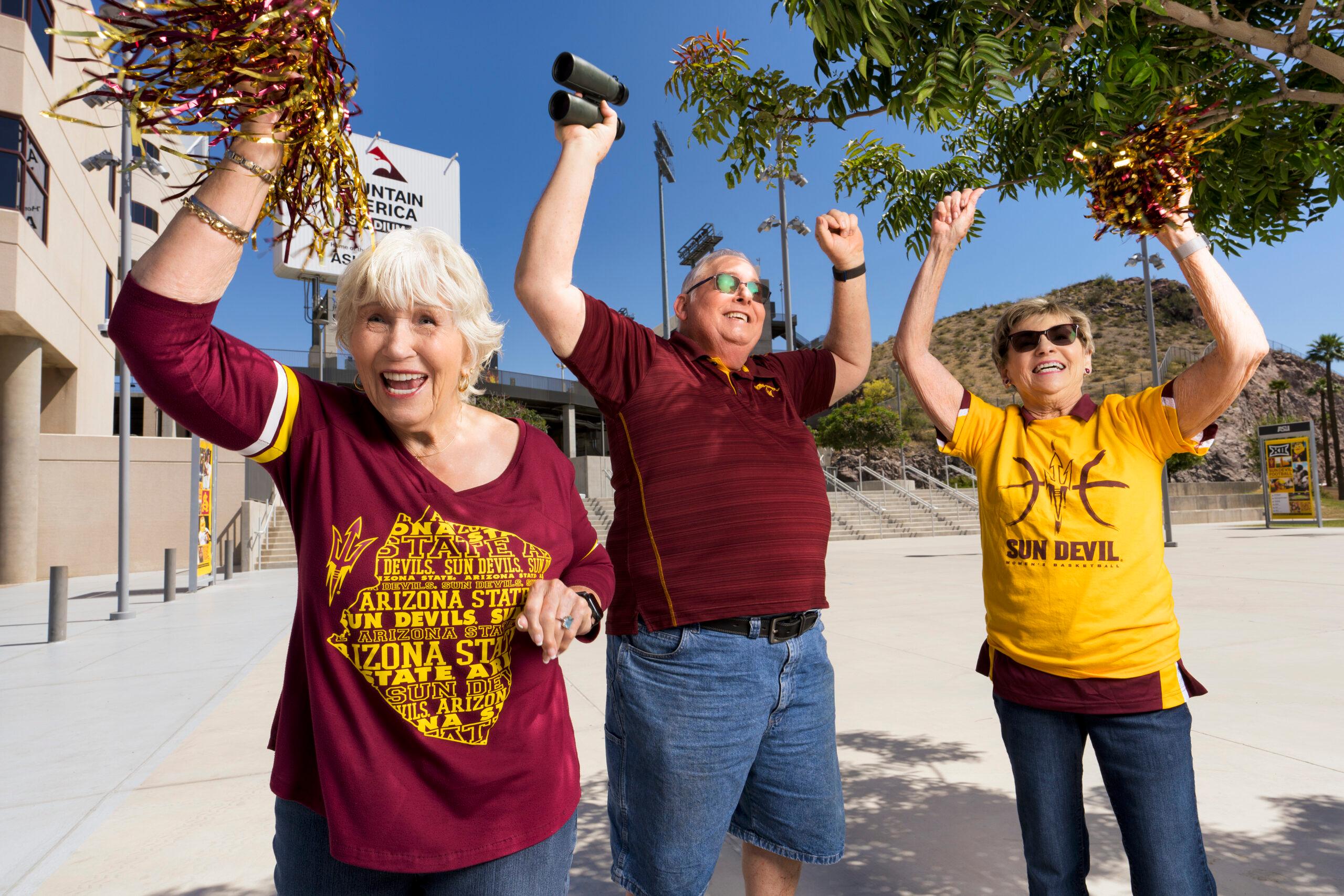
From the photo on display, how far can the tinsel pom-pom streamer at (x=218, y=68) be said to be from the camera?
97 centimetres

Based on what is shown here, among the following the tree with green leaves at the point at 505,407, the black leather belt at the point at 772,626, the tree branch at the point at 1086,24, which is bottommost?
the black leather belt at the point at 772,626

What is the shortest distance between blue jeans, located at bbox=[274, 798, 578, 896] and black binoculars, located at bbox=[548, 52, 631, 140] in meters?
1.42

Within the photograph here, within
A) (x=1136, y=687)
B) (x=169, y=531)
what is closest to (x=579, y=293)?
(x=1136, y=687)

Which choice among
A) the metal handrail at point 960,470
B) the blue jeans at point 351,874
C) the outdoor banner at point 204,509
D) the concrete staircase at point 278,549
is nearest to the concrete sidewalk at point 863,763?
the blue jeans at point 351,874

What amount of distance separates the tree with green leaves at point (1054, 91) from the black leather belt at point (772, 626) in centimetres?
120

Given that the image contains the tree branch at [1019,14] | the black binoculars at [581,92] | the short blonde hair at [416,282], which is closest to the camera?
the short blonde hair at [416,282]

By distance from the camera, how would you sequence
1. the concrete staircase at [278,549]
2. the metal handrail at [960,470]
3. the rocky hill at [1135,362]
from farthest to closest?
the rocky hill at [1135,362]
the metal handrail at [960,470]
the concrete staircase at [278,549]

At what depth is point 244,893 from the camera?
2.70 meters

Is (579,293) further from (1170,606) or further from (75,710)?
(75,710)

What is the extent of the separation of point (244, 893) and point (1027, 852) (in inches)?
99.6

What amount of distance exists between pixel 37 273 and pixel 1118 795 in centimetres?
2103

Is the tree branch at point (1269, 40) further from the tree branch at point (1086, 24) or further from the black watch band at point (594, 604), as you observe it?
the black watch band at point (594, 604)

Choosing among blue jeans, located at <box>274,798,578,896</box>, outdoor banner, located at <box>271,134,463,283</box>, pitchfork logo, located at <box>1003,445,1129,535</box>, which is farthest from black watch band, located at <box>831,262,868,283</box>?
outdoor banner, located at <box>271,134,463,283</box>

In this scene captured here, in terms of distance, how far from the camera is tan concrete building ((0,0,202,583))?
15.8m
